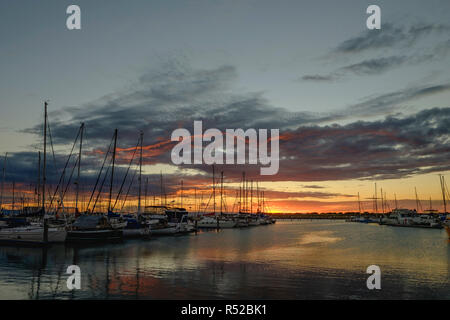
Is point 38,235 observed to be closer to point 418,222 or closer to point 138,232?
point 138,232

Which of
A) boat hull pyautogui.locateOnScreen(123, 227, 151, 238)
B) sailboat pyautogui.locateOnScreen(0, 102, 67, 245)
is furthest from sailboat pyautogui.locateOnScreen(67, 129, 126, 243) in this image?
boat hull pyautogui.locateOnScreen(123, 227, 151, 238)

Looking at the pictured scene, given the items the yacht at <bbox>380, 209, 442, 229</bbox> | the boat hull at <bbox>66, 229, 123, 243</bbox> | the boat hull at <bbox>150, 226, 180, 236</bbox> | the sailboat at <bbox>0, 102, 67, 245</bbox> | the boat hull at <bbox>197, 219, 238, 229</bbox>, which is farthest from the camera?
the yacht at <bbox>380, 209, 442, 229</bbox>

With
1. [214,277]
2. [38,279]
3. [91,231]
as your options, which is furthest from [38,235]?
[214,277]

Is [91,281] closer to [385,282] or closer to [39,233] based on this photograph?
[385,282]

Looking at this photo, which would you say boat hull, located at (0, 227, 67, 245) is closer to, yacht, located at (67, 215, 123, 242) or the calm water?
yacht, located at (67, 215, 123, 242)

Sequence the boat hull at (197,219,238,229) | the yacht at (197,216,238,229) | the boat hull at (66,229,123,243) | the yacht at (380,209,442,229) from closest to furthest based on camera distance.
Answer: the boat hull at (66,229,123,243) → the boat hull at (197,219,238,229) → the yacht at (197,216,238,229) → the yacht at (380,209,442,229)

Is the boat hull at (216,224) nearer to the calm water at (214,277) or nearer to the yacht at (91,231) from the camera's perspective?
the yacht at (91,231)

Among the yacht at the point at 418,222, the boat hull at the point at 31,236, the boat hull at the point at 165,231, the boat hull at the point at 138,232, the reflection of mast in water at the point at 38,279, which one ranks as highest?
the boat hull at the point at 31,236

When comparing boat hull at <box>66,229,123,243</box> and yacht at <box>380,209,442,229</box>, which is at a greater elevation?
boat hull at <box>66,229,123,243</box>

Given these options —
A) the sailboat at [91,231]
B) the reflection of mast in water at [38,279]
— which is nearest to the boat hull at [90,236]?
the sailboat at [91,231]

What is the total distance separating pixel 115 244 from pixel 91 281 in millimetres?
30310
